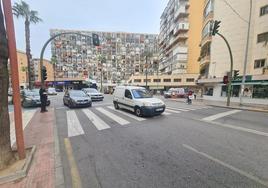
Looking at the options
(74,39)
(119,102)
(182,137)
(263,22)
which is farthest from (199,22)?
(74,39)

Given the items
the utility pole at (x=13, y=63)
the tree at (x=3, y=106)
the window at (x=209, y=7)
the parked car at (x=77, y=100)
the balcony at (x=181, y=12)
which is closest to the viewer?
the tree at (x=3, y=106)

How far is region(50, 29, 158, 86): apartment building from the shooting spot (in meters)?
81.3

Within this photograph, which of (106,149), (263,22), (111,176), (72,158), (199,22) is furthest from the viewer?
(199,22)

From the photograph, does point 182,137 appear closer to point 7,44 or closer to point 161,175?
point 161,175

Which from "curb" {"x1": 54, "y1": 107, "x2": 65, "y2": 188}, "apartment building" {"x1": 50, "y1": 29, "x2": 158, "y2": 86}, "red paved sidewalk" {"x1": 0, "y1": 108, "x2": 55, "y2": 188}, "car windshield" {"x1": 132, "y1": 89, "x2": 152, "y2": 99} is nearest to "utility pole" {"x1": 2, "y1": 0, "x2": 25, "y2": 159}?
"red paved sidewalk" {"x1": 0, "y1": 108, "x2": 55, "y2": 188}

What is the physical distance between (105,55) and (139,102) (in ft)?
264

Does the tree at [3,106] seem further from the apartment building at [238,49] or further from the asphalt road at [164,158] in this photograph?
the apartment building at [238,49]

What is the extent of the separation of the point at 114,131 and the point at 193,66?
46.6 meters

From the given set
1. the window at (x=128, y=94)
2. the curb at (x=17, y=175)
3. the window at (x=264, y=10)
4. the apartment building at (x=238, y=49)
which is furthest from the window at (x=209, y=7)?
the curb at (x=17, y=175)

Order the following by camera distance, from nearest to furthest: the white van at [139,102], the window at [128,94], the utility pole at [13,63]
→ the utility pole at [13,63] → the white van at [139,102] → the window at [128,94]

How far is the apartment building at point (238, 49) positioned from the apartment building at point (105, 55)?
51.6 meters

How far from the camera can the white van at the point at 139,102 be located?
9664mm

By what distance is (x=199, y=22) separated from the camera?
44.8m

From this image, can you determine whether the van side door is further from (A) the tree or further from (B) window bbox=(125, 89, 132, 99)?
(A) the tree
